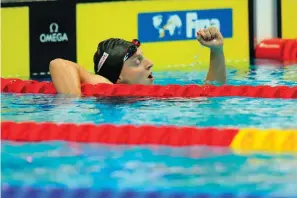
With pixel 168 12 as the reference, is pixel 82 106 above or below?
below

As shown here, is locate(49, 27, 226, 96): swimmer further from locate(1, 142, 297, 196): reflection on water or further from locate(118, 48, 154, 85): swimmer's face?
locate(1, 142, 297, 196): reflection on water

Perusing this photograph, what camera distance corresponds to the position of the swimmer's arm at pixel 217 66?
15.3ft

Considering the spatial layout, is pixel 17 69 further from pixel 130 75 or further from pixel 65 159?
pixel 65 159

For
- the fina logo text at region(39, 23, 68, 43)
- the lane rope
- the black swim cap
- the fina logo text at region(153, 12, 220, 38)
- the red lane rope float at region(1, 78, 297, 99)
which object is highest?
the fina logo text at region(153, 12, 220, 38)

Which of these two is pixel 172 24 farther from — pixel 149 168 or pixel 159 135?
pixel 149 168

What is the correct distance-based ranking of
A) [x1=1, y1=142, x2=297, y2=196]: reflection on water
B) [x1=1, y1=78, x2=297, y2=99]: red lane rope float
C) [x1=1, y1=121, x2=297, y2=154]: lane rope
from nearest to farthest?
[x1=1, y1=142, x2=297, y2=196]: reflection on water, [x1=1, y1=121, x2=297, y2=154]: lane rope, [x1=1, y1=78, x2=297, y2=99]: red lane rope float

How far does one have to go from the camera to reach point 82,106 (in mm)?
4180

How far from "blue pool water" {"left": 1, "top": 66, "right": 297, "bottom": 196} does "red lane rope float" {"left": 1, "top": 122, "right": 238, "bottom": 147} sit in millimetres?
58

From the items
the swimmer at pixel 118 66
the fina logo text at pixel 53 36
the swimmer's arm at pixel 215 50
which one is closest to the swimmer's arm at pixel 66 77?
the swimmer at pixel 118 66

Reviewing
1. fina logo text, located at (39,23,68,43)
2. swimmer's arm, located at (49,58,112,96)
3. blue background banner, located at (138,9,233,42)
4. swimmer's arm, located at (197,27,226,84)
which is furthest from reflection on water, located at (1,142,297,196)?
blue background banner, located at (138,9,233,42)

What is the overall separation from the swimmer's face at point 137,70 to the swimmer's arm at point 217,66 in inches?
15.4

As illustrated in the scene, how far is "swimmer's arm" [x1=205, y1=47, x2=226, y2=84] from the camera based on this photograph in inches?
184

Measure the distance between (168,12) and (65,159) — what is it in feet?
14.3

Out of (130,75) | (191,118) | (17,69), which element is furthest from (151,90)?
(17,69)
